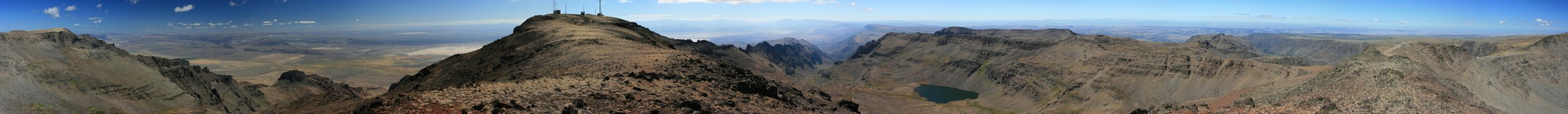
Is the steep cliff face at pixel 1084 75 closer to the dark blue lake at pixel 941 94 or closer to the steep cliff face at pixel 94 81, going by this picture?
the dark blue lake at pixel 941 94

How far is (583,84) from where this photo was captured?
30156 millimetres

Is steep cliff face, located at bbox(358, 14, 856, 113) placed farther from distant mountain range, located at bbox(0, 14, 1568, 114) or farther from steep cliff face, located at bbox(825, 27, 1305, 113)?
steep cliff face, located at bbox(825, 27, 1305, 113)

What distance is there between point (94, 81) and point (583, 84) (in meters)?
47.5

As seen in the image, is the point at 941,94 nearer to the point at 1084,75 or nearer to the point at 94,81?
the point at 1084,75

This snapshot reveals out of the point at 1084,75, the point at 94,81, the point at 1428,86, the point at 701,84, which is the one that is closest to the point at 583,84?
the point at 701,84

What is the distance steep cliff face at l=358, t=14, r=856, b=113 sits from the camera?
25292mm

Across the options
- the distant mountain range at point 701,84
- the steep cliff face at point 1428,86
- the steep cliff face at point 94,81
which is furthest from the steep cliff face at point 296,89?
the steep cliff face at point 1428,86

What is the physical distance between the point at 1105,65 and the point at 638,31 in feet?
236

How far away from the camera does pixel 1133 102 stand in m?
95.5

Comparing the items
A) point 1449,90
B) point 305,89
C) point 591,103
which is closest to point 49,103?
point 591,103

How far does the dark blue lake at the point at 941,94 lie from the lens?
461 ft

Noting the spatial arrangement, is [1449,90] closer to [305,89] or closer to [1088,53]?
[1088,53]

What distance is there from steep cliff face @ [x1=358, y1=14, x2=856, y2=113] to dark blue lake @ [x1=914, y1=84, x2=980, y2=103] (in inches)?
3660

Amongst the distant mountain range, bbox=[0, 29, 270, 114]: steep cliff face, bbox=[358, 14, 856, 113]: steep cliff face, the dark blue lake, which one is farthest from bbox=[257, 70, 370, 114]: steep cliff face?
the dark blue lake
